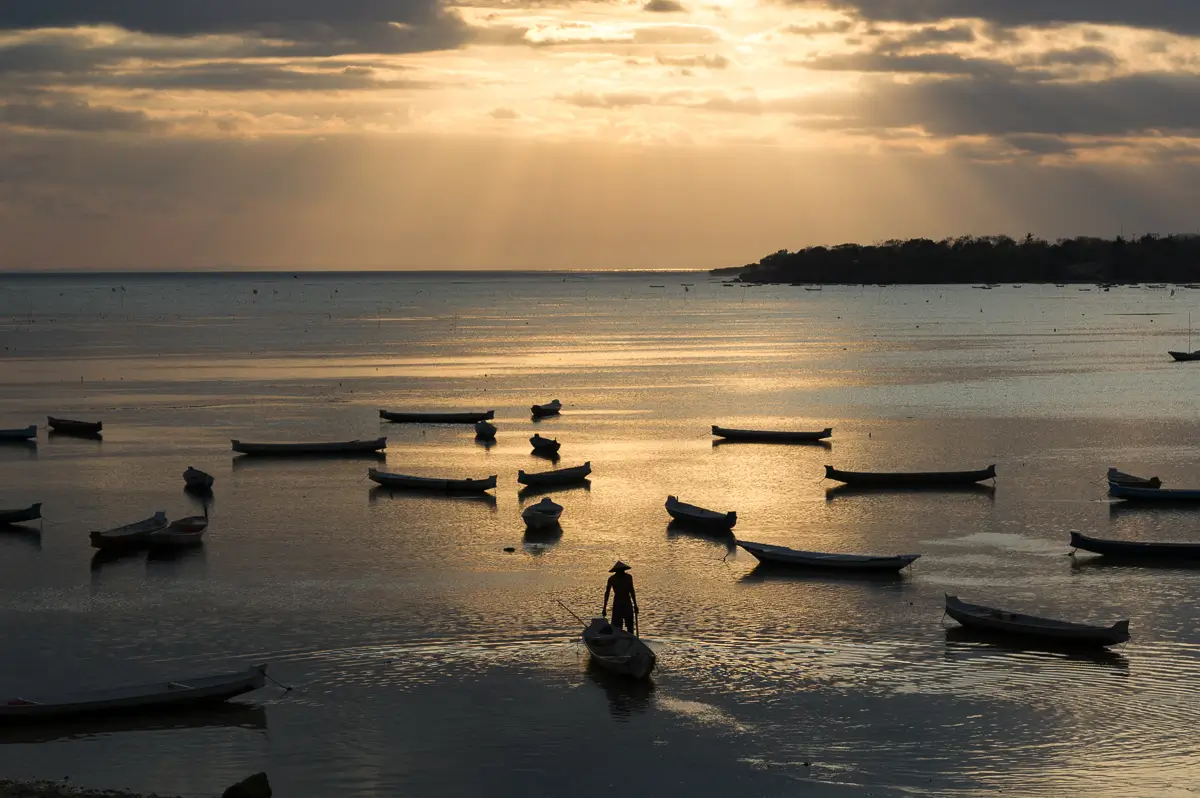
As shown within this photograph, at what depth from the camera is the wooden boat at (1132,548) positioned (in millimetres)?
45062

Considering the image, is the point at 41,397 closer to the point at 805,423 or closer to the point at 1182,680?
the point at 805,423

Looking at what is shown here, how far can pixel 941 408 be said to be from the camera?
9150 centimetres

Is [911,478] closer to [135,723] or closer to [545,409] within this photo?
[545,409]

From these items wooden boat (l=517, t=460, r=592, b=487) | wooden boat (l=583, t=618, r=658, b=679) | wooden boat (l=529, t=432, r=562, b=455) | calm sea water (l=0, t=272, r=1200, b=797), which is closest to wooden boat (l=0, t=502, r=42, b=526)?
calm sea water (l=0, t=272, r=1200, b=797)

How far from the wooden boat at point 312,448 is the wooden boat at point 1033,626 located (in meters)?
40.5

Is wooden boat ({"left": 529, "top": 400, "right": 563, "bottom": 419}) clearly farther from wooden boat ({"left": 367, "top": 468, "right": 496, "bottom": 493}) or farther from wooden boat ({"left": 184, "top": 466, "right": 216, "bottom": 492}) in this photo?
wooden boat ({"left": 184, "top": 466, "right": 216, "bottom": 492})

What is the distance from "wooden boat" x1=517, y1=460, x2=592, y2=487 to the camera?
60.9 m

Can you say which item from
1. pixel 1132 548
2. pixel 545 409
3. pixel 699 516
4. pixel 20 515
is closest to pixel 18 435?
pixel 20 515

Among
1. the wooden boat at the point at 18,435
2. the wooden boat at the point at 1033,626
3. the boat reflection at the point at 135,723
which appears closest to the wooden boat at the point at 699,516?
the wooden boat at the point at 1033,626

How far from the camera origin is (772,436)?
76125 mm

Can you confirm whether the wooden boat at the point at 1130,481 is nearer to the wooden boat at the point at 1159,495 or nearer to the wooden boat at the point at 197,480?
the wooden boat at the point at 1159,495

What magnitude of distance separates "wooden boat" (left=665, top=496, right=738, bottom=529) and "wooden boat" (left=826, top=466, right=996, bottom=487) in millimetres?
10696

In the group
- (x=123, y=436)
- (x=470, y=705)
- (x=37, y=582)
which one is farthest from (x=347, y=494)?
(x=470, y=705)

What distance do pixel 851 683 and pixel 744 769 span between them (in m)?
6.08
